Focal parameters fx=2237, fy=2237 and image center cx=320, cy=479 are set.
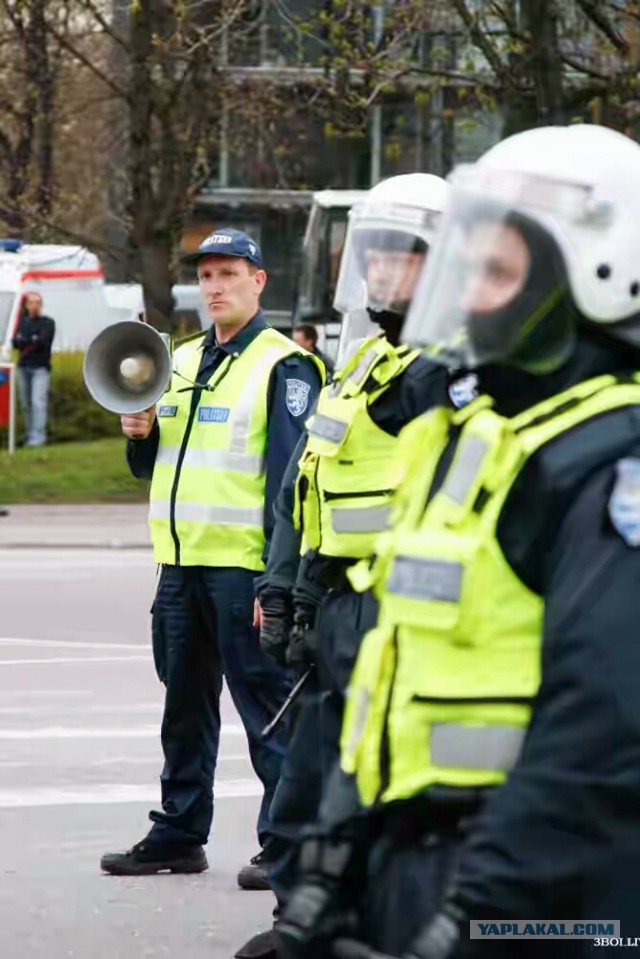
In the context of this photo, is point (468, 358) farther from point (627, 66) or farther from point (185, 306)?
point (185, 306)

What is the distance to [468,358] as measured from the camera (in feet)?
9.10

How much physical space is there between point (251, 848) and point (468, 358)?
4.53m

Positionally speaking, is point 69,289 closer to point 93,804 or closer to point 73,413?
point 73,413

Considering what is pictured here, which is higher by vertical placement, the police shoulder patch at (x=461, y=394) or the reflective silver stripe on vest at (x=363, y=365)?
the police shoulder patch at (x=461, y=394)

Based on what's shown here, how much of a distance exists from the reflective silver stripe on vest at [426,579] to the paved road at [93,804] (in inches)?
130

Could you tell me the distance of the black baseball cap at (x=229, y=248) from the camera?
6.54 m

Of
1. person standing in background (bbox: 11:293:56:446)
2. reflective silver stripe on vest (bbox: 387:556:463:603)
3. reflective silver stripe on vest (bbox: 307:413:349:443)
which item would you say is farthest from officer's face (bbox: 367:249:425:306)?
person standing in background (bbox: 11:293:56:446)

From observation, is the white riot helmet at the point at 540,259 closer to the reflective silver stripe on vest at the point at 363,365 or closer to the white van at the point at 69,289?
the reflective silver stripe on vest at the point at 363,365

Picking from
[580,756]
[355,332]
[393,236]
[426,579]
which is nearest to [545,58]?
[355,332]

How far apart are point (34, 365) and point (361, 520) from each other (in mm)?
19563

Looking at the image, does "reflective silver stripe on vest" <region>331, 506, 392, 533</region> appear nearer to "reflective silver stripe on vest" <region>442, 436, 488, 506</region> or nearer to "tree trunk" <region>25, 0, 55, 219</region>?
"reflective silver stripe on vest" <region>442, 436, 488, 506</region>

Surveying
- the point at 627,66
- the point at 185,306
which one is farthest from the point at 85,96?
the point at 627,66

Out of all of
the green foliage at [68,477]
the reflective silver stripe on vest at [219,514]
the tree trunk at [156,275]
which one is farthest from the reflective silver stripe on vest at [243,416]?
the tree trunk at [156,275]

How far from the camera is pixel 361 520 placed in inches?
194
